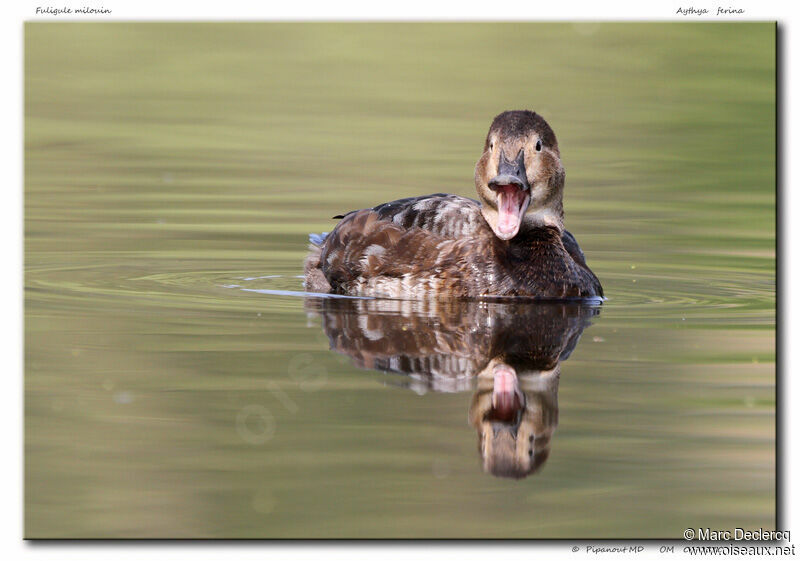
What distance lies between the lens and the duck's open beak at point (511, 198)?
9.40 metres

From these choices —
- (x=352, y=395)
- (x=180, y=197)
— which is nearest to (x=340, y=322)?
(x=352, y=395)

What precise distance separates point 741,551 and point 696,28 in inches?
237

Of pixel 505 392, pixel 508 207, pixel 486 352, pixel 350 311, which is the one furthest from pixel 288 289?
pixel 505 392

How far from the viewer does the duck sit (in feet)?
31.2

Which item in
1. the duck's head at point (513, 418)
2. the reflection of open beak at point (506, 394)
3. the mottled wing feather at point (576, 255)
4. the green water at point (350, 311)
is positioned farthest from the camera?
the mottled wing feather at point (576, 255)

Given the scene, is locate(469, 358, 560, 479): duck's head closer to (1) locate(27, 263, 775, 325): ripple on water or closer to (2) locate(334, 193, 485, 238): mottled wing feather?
(1) locate(27, 263, 775, 325): ripple on water

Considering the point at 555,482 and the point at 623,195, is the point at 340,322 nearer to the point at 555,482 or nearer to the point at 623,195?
the point at 555,482

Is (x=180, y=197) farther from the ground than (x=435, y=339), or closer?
farther from the ground

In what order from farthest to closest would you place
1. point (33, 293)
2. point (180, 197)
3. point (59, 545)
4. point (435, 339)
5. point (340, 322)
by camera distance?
point (180, 197), point (33, 293), point (340, 322), point (435, 339), point (59, 545)

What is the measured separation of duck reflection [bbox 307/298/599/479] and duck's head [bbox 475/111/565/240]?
0.65 metres

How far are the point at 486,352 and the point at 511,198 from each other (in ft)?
6.44

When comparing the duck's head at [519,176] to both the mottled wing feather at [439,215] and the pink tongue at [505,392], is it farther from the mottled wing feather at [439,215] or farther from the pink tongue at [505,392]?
the pink tongue at [505,392]

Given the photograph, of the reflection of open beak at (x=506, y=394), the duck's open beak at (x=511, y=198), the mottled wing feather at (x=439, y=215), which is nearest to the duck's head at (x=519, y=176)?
the duck's open beak at (x=511, y=198)

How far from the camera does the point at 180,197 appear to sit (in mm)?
14148
